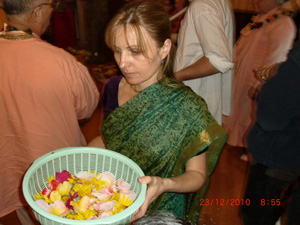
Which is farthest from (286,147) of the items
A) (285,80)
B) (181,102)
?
(181,102)

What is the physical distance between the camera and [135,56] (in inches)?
41.9

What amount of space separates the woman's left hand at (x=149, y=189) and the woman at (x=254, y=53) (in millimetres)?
1867

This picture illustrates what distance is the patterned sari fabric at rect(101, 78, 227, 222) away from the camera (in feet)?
3.55

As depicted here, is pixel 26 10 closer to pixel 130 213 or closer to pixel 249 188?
pixel 130 213

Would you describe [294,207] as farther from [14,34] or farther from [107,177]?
[14,34]

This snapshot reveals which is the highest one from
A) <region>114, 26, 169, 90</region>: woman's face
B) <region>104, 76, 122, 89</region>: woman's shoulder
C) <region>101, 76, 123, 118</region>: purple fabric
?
<region>114, 26, 169, 90</region>: woman's face

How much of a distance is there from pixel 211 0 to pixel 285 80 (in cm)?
82

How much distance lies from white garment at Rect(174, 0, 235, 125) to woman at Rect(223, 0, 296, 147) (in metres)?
0.72

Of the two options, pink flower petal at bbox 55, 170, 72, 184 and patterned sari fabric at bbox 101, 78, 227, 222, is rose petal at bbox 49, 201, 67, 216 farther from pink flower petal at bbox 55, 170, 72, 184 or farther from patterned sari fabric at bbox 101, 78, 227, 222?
patterned sari fabric at bbox 101, 78, 227, 222

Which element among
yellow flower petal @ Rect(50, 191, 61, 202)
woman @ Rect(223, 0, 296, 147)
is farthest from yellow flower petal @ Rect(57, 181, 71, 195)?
woman @ Rect(223, 0, 296, 147)

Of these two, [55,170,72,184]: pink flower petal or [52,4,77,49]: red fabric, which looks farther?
[52,4,77,49]: red fabric

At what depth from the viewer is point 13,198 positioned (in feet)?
5.39

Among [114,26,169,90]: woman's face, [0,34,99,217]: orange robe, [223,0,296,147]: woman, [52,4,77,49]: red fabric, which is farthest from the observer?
[52,4,77,49]: red fabric

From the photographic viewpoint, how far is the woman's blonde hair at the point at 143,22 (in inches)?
41.3
